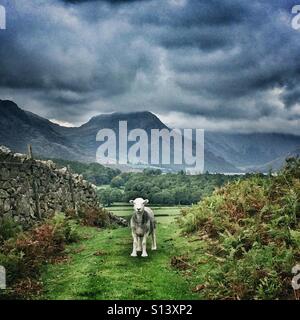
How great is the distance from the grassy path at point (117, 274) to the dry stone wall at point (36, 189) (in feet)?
7.89

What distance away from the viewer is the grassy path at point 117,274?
10162 mm

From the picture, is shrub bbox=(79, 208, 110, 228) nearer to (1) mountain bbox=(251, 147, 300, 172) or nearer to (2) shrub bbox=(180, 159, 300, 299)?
(2) shrub bbox=(180, 159, 300, 299)

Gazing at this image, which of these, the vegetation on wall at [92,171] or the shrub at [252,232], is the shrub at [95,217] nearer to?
the vegetation on wall at [92,171]

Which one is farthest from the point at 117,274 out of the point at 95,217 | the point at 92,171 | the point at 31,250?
the point at 92,171

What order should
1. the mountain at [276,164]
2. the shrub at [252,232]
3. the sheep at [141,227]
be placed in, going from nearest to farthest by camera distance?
the shrub at [252,232] → the sheep at [141,227] → the mountain at [276,164]

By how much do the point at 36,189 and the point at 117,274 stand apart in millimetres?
7110

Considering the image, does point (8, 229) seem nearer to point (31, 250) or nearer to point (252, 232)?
point (31, 250)

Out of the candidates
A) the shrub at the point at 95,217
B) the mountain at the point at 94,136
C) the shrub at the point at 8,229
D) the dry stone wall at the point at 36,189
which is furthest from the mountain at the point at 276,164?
the shrub at the point at 95,217

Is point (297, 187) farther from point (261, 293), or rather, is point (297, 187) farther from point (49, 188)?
point (49, 188)

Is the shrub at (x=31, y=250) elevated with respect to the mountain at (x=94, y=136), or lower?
lower

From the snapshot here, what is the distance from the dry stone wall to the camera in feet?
50.6

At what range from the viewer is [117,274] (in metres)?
11.2

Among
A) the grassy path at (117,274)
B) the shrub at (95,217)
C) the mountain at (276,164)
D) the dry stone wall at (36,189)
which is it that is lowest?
the grassy path at (117,274)

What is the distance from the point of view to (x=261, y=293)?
9.39 meters
